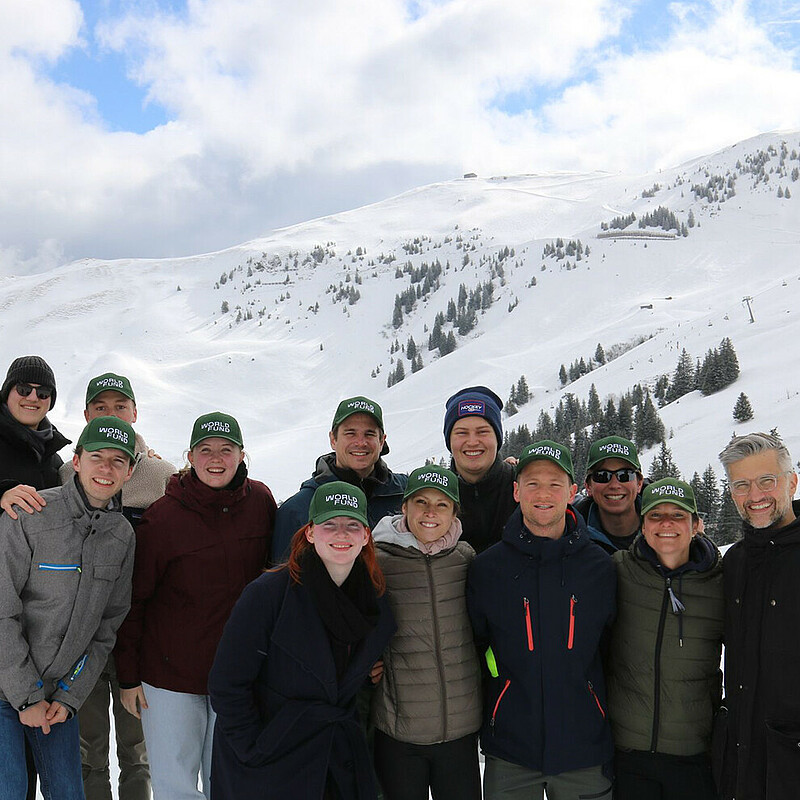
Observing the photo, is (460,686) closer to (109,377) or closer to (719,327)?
(109,377)

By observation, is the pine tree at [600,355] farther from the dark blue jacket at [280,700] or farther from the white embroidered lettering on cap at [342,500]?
the dark blue jacket at [280,700]

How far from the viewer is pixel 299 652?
306 centimetres

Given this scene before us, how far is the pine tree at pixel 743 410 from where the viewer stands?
31.8m

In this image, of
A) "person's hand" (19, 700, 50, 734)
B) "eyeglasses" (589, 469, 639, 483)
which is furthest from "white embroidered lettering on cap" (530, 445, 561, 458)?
"person's hand" (19, 700, 50, 734)

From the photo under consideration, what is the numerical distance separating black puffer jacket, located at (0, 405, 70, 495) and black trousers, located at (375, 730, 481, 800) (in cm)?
260

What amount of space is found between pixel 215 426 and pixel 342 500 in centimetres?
113

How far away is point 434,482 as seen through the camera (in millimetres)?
3512

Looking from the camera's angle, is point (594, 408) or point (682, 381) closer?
point (682, 381)

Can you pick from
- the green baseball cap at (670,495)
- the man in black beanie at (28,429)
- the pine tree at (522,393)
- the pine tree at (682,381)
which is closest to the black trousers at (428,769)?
the green baseball cap at (670,495)

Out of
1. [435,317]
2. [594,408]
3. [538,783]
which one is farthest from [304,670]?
[435,317]

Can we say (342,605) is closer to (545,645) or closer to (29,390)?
(545,645)

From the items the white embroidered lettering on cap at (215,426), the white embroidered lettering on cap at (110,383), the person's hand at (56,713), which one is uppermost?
the white embroidered lettering on cap at (110,383)

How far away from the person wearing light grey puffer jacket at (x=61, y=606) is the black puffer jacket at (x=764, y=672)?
3.15 meters

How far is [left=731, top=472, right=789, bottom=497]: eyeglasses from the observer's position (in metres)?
3.24
